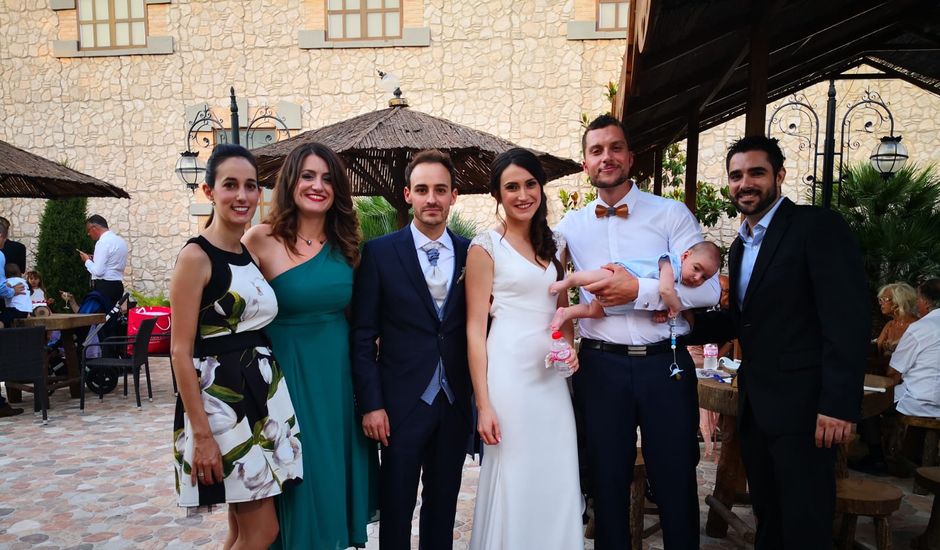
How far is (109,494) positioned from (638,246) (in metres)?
4.38

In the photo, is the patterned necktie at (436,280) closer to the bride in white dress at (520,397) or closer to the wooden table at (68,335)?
the bride in white dress at (520,397)

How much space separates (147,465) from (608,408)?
178 inches

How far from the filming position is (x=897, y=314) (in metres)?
5.76

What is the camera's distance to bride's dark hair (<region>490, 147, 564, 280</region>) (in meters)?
2.83

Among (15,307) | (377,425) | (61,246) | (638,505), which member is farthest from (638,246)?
(61,246)

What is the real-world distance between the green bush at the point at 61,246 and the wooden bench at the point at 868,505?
14421mm

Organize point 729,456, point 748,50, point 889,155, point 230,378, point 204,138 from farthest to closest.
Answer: point 204,138, point 889,155, point 729,456, point 748,50, point 230,378

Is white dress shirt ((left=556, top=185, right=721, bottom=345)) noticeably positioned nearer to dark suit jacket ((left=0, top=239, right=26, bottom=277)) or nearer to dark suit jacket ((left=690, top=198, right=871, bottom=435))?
dark suit jacket ((left=690, top=198, right=871, bottom=435))

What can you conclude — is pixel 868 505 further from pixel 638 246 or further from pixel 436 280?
pixel 436 280

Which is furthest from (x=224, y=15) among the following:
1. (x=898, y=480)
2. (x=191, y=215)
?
(x=898, y=480)

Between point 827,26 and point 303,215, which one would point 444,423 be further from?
point 827,26

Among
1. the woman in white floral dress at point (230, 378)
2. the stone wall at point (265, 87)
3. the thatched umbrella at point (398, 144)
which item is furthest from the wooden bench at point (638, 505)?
the stone wall at point (265, 87)

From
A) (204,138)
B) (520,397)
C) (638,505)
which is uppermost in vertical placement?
(204,138)

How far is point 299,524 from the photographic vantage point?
9.06ft
